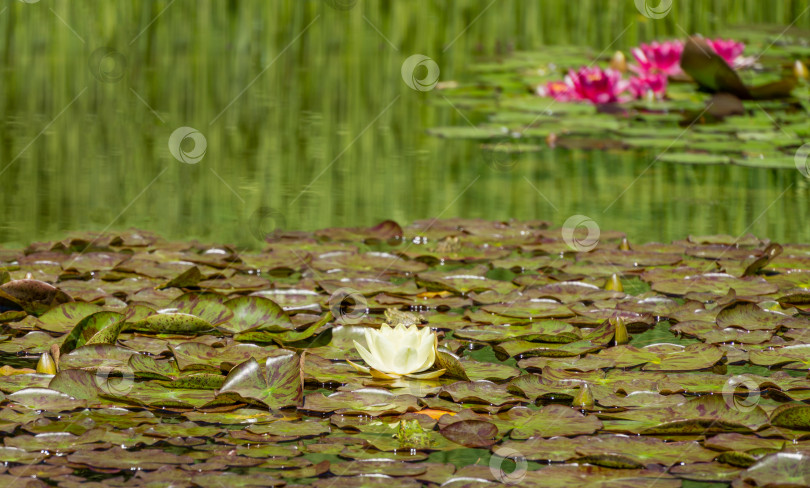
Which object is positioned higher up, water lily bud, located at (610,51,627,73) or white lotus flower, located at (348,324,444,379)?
water lily bud, located at (610,51,627,73)

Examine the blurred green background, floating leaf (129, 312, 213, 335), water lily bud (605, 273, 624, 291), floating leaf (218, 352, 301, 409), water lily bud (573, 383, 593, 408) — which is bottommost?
water lily bud (573, 383, 593, 408)

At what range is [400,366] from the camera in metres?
2.34

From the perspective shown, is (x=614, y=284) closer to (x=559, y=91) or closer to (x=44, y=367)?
(x=44, y=367)

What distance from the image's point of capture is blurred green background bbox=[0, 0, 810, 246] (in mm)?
4309

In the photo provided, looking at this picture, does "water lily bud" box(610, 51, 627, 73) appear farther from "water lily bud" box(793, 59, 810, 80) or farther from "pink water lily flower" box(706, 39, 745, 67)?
"water lily bud" box(793, 59, 810, 80)

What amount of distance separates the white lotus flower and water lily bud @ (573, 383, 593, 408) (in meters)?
0.31

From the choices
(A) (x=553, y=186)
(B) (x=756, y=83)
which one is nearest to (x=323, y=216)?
(A) (x=553, y=186)

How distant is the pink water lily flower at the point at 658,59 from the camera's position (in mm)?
Answer: 6996

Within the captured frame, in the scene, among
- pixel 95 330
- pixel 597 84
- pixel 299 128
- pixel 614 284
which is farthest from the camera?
pixel 597 84

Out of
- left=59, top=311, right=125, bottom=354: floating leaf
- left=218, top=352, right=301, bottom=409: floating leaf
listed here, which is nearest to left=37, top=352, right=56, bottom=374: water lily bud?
left=59, top=311, right=125, bottom=354: floating leaf

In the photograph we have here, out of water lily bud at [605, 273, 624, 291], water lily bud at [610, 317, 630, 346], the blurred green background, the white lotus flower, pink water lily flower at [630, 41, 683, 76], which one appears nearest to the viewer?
the white lotus flower

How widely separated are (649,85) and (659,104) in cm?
16

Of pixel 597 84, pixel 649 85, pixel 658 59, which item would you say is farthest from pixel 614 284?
pixel 658 59

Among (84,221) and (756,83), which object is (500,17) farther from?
(84,221)
